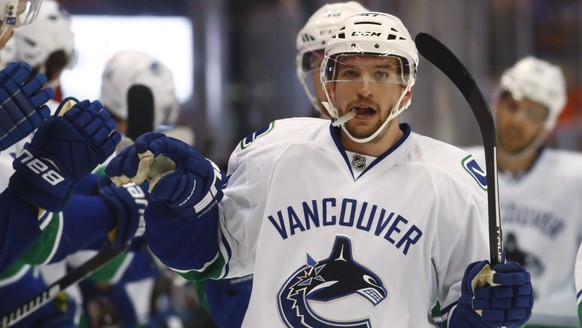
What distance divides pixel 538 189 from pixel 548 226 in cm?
18

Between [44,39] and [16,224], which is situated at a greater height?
[44,39]

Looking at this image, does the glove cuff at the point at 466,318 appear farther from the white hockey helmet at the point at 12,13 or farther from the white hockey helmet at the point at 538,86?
the white hockey helmet at the point at 538,86

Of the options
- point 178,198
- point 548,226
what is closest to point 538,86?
point 548,226

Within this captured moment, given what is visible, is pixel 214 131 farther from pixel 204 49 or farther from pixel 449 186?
pixel 449 186

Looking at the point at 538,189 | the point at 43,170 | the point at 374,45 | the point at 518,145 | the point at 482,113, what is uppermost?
the point at 374,45

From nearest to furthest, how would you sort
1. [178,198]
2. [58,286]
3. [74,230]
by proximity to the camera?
[178,198], [74,230], [58,286]

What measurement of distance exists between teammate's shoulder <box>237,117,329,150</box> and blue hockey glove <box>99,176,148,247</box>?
2.31 feet

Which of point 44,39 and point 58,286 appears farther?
point 44,39

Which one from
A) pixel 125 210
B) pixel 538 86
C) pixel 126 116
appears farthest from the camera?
pixel 538 86

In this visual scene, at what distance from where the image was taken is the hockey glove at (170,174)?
9.34ft

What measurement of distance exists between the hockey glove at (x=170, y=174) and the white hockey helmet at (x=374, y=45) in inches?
14.4

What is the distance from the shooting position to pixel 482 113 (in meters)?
3.03

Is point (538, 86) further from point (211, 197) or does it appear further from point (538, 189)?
point (211, 197)

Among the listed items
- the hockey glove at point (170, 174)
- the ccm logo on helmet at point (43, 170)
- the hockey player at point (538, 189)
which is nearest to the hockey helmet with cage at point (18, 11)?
the ccm logo on helmet at point (43, 170)
